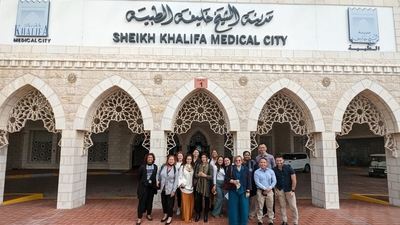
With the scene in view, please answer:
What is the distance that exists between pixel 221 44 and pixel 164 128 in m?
2.49

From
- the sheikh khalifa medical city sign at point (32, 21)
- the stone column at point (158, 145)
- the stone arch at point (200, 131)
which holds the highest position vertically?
the sheikh khalifa medical city sign at point (32, 21)

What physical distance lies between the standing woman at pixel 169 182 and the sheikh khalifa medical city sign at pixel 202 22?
315 centimetres

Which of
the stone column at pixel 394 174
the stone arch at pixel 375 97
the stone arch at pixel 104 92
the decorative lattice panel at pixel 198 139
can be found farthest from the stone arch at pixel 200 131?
the stone column at pixel 394 174

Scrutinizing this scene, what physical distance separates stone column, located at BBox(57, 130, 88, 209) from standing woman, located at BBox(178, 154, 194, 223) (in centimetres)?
274

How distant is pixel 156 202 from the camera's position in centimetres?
598

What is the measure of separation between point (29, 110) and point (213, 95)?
4500 mm

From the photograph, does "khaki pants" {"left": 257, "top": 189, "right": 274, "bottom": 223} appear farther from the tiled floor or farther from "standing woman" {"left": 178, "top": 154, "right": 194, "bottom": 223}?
"standing woman" {"left": 178, "top": 154, "right": 194, "bottom": 223}

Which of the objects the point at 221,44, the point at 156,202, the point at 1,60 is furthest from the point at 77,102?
the point at 221,44

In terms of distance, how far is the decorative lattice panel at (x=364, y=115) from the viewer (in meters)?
6.59

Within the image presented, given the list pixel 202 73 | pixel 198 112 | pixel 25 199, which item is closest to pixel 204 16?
pixel 202 73

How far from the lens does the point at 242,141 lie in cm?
614

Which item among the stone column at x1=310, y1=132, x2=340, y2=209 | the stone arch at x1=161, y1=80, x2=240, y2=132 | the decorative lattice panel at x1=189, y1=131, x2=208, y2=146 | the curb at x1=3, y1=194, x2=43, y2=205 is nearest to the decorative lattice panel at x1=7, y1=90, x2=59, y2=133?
the curb at x1=3, y1=194, x2=43, y2=205

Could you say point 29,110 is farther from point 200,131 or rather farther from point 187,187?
point 200,131

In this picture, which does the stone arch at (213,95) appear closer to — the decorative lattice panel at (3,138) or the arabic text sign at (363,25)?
the arabic text sign at (363,25)
